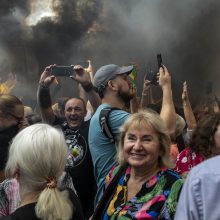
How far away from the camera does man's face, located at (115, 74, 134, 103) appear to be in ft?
9.87

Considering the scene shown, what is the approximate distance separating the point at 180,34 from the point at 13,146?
37.8 ft

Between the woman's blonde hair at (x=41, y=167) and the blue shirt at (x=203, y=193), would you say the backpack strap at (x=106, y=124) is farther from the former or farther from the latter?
the blue shirt at (x=203, y=193)

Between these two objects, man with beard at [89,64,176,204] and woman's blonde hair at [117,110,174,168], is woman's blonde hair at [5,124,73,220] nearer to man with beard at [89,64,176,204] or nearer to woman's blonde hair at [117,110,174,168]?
woman's blonde hair at [117,110,174,168]

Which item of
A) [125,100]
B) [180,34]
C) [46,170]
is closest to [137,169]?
[46,170]

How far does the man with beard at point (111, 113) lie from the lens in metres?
2.70

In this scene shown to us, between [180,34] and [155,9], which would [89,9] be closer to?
[155,9]

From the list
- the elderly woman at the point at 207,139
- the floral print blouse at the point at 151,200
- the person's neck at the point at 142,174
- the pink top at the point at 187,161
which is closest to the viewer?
the floral print blouse at the point at 151,200

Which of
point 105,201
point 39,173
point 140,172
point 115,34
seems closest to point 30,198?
point 39,173

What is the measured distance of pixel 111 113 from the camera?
2713 millimetres

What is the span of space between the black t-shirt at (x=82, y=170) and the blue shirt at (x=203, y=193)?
2139 millimetres

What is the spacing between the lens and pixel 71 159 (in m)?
3.19

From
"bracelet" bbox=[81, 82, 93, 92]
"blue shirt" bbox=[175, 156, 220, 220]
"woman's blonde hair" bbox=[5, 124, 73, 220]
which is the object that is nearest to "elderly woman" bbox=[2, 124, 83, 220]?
"woman's blonde hair" bbox=[5, 124, 73, 220]

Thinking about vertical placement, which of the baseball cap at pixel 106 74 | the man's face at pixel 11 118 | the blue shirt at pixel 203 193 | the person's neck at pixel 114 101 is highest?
the baseball cap at pixel 106 74

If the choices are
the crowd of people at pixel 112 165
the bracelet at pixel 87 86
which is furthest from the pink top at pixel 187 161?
the bracelet at pixel 87 86
